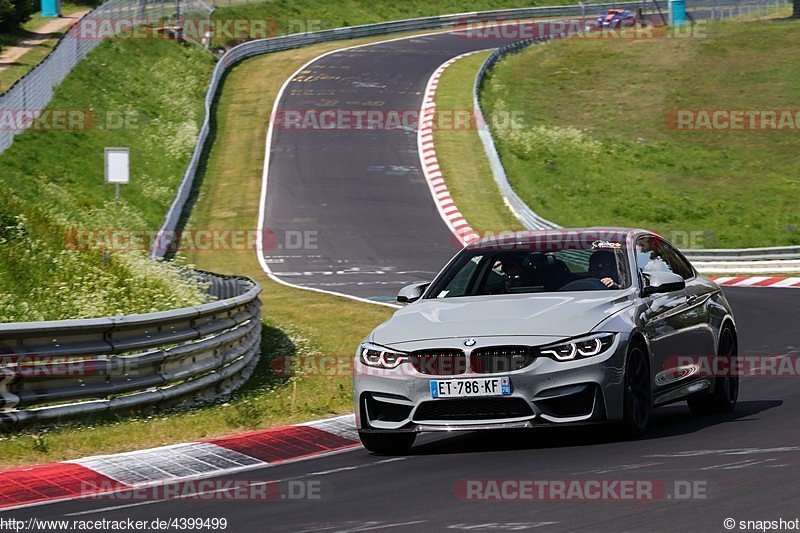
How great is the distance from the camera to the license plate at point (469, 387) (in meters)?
9.03

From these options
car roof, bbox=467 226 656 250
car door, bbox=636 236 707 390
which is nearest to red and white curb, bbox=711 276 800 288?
car door, bbox=636 236 707 390

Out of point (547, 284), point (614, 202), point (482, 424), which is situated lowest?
→ point (614, 202)

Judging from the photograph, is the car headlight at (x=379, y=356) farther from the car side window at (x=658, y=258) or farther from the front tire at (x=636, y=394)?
the car side window at (x=658, y=258)

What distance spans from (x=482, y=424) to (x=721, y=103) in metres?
45.2

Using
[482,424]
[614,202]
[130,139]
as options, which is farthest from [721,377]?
[130,139]

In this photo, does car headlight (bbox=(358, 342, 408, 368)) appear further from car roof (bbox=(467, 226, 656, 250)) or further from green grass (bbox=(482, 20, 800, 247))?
green grass (bbox=(482, 20, 800, 247))

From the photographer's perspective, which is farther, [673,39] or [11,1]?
[673,39]

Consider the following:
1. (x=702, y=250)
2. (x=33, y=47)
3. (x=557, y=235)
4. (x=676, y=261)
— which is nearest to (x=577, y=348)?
(x=557, y=235)

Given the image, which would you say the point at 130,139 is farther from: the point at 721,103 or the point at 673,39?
the point at 673,39

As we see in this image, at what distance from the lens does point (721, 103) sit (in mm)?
52000

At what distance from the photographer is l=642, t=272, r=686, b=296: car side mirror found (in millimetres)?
10086

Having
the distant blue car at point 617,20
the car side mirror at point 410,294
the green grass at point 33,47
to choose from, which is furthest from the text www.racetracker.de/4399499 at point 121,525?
the distant blue car at point 617,20

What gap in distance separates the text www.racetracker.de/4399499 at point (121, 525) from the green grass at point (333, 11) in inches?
2377

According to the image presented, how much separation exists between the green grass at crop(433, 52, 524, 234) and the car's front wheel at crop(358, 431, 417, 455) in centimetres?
2495
